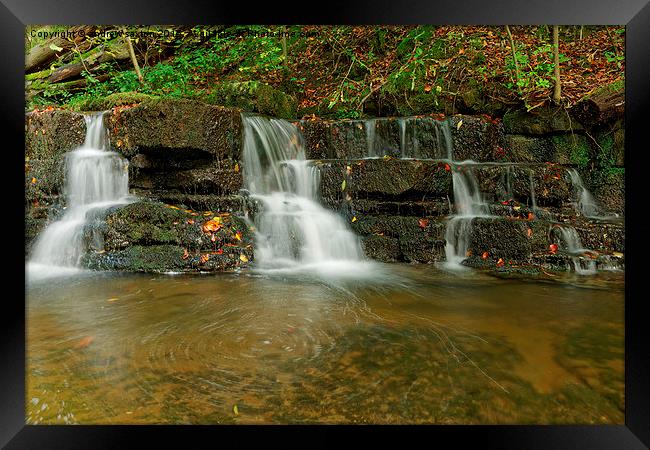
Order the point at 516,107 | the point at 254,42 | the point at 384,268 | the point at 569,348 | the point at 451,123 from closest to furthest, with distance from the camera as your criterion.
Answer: the point at 569,348 < the point at 384,268 < the point at 451,123 < the point at 516,107 < the point at 254,42

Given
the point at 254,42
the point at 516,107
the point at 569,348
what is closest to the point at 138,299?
the point at 569,348

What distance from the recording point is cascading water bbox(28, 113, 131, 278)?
15.7ft

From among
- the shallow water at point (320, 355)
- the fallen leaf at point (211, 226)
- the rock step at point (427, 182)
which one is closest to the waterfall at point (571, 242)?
the rock step at point (427, 182)

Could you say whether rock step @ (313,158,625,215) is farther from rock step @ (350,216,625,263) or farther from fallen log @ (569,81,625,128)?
fallen log @ (569,81,625,128)

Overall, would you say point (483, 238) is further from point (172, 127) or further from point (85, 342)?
point (172, 127)

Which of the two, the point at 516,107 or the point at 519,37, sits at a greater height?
the point at 519,37

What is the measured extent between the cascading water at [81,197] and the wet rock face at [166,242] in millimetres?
337

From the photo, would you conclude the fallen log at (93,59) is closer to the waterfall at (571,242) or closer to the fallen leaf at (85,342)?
the fallen leaf at (85,342)

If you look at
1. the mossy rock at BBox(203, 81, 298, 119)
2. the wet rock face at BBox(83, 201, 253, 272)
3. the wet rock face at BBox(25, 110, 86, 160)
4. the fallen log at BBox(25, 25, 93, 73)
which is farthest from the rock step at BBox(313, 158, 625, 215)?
the fallen log at BBox(25, 25, 93, 73)

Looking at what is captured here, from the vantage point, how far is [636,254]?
4.81ft

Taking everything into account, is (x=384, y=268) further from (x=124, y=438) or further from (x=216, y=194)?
(x=124, y=438)

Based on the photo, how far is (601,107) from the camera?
22.5ft
